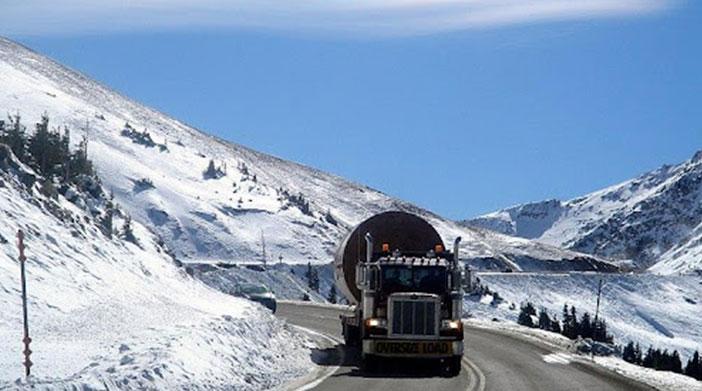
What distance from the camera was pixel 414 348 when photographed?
26.8 m

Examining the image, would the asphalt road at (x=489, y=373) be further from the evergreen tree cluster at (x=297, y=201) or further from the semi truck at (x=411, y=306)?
the evergreen tree cluster at (x=297, y=201)

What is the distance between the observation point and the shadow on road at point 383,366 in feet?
86.8

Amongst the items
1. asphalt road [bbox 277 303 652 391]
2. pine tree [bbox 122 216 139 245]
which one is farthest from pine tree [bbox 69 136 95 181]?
asphalt road [bbox 277 303 652 391]

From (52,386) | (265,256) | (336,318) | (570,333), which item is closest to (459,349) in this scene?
(52,386)

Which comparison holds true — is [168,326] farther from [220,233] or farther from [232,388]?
[220,233]

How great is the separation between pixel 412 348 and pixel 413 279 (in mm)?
1871

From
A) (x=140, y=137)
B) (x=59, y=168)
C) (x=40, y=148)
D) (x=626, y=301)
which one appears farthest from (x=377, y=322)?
(x=140, y=137)

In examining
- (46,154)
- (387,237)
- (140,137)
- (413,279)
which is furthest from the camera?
(140,137)

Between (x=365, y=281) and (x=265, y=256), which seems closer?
(x=365, y=281)

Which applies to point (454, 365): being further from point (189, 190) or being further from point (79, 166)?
point (189, 190)

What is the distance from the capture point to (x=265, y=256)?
12119 cm

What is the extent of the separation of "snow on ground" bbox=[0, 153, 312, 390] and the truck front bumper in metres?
1.91

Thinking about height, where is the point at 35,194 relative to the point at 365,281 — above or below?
above

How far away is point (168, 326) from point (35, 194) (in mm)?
12027
